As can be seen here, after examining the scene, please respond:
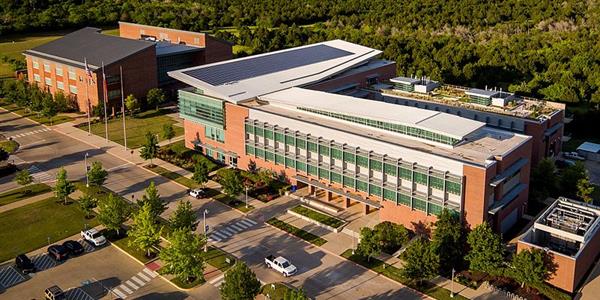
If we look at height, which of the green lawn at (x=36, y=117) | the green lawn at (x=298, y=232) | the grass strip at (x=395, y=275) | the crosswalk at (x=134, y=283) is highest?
the green lawn at (x=36, y=117)

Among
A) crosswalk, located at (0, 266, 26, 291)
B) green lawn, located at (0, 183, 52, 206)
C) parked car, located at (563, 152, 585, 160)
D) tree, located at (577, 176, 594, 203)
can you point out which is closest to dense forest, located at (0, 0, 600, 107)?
parked car, located at (563, 152, 585, 160)

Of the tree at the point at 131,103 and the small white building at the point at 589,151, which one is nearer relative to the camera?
the small white building at the point at 589,151

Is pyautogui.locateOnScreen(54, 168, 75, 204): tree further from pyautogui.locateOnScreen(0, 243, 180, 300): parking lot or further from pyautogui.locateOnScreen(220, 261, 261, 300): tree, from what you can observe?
pyautogui.locateOnScreen(220, 261, 261, 300): tree

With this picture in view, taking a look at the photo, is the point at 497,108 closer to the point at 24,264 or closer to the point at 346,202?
the point at 346,202

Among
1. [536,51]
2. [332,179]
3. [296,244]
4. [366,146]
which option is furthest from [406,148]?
[536,51]

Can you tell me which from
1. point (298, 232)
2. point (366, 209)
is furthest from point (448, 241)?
point (298, 232)

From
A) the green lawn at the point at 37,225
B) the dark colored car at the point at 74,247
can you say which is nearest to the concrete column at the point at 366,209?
the green lawn at the point at 37,225

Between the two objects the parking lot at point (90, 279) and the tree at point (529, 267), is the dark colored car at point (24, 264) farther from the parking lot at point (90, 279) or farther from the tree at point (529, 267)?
the tree at point (529, 267)
